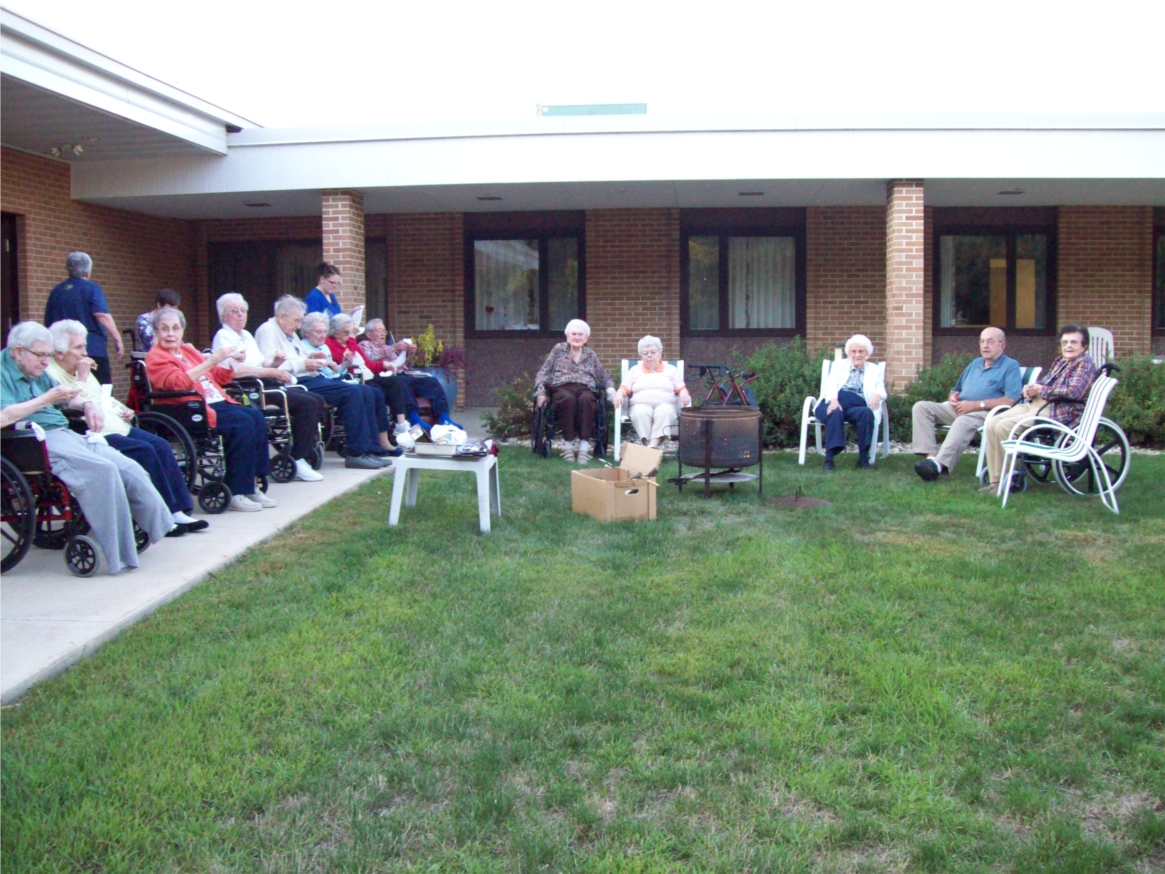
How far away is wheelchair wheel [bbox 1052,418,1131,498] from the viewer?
6.87 meters

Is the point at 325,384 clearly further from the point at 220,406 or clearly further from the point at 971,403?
the point at 971,403

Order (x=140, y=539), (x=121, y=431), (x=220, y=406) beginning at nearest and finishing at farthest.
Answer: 1. (x=140, y=539)
2. (x=121, y=431)
3. (x=220, y=406)

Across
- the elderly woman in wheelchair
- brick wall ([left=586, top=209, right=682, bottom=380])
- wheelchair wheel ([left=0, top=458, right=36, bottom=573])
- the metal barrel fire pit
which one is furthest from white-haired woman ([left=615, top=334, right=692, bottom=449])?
brick wall ([left=586, top=209, right=682, bottom=380])

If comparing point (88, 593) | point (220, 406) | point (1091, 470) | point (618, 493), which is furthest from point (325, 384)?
point (1091, 470)

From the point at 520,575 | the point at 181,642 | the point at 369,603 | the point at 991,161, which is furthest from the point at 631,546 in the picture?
the point at 991,161

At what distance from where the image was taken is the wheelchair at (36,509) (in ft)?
14.9

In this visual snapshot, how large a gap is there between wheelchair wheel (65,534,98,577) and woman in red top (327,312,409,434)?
12.9ft

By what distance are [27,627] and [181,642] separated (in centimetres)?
59

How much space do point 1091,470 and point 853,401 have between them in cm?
201

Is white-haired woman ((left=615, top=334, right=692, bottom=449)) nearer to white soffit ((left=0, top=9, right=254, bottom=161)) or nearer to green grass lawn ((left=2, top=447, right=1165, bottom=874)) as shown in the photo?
green grass lawn ((left=2, top=447, right=1165, bottom=874))

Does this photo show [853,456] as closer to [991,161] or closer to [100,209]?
[991,161]

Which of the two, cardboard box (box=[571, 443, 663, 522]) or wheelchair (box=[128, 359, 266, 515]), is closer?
wheelchair (box=[128, 359, 266, 515])

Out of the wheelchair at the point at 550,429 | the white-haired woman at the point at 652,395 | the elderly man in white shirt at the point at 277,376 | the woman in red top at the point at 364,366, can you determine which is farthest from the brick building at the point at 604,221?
the elderly man in white shirt at the point at 277,376

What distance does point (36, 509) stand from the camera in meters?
4.77
